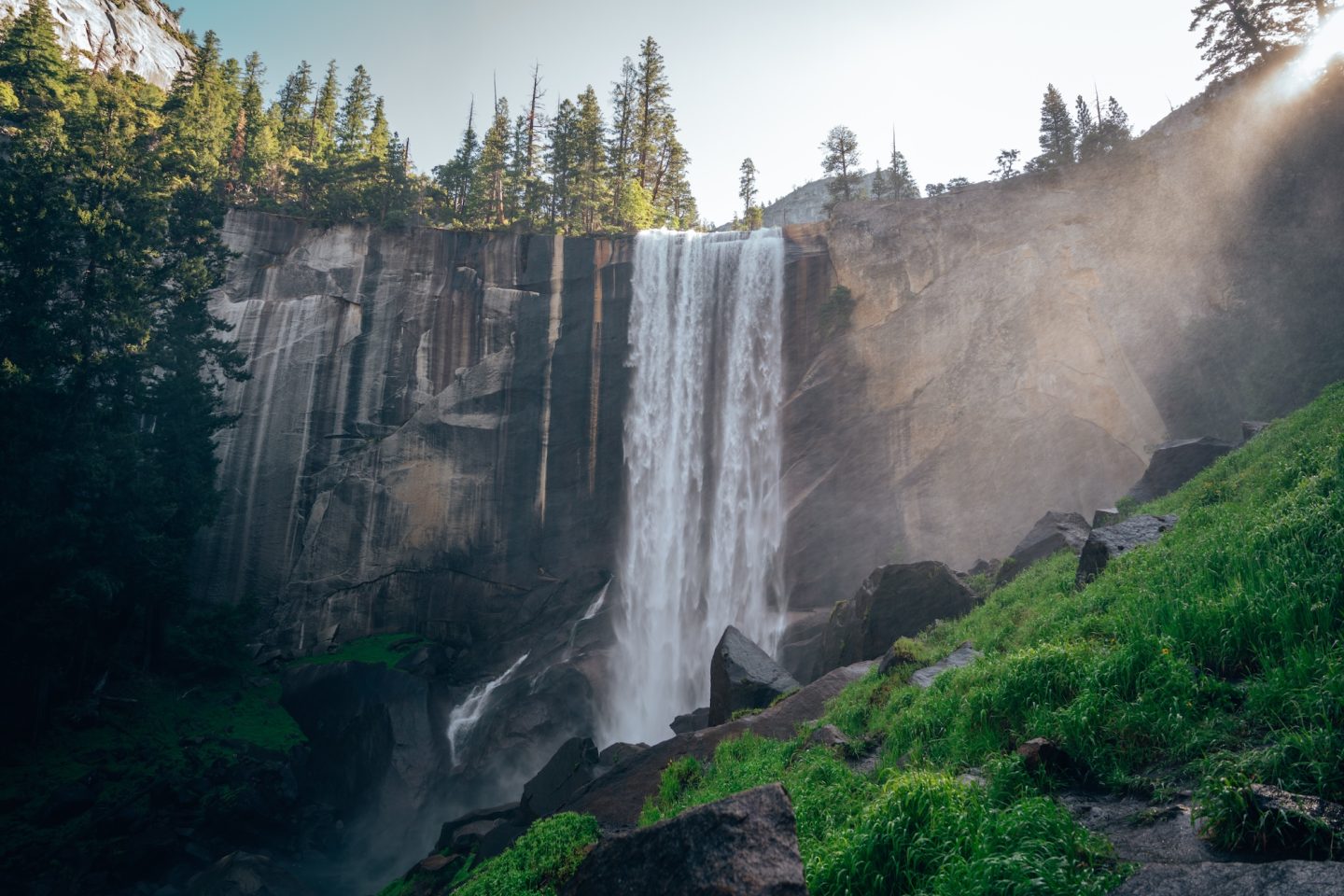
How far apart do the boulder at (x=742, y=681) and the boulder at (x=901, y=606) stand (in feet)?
7.08

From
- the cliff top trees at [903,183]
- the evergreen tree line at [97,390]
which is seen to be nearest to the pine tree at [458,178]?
the evergreen tree line at [97,390]

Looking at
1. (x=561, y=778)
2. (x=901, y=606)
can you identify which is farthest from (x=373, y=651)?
(x=901, y=606)

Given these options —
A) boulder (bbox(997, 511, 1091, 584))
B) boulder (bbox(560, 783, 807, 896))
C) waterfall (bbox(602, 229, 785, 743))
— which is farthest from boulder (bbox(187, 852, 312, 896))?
boulder (bbox(997, 511, 1091, 584))

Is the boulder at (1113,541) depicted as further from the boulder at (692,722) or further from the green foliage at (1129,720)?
the boulder at (692,722)

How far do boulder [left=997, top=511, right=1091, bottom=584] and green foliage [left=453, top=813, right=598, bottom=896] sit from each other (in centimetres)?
1237

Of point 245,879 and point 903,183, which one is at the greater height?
point 903,183

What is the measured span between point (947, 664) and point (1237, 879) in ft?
26.2

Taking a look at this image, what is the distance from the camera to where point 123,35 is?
46.5 m

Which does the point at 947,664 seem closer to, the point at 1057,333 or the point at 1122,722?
the point at 1122,722

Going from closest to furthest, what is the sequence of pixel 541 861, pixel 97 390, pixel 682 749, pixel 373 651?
pixel 541 861
pixel 682 749
pixel 97 390
pixel 373 651

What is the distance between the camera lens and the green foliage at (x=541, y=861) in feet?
29.9

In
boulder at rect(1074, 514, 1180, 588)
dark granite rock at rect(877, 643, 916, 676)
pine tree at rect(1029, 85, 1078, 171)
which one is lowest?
dark granite rock at rect(877, 643, 916, 676)

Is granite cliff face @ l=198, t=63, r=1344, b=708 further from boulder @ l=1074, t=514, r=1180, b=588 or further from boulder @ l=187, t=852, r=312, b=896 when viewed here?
boulder @ l=1074, t=514, r=1180, b=588

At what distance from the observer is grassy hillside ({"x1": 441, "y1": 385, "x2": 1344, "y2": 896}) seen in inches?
172
